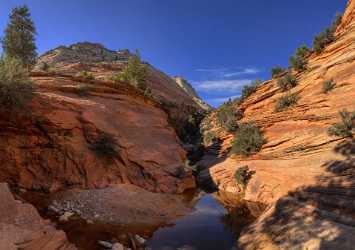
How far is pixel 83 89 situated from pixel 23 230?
17.2m

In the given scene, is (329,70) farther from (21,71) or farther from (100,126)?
(21,71)

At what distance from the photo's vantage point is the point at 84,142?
1830cm

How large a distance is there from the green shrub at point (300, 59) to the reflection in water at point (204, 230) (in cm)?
2071

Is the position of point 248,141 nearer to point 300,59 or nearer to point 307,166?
point 307,166

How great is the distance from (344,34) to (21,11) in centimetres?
3834

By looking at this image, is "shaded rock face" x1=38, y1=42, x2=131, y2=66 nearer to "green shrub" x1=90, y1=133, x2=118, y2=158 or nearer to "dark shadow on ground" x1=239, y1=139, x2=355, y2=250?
"green shrub" x1=90, y1=133, x2=118, y2=158

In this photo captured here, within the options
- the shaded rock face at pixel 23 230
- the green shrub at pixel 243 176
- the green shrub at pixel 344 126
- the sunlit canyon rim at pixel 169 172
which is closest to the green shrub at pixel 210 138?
the sunlit canyon rim at pixel 169 172

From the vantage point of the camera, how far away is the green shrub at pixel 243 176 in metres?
19.3

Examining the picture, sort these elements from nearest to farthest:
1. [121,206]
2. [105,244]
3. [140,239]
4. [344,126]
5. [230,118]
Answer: [105,244]
[140,239]
[121,206]
[344,126]
[230,118]

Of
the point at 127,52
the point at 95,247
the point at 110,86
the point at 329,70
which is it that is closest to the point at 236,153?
the point at 329,70

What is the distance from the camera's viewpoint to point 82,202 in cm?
1375

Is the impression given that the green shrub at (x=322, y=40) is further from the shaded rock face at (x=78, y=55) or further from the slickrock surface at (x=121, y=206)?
the shaded rock face at (x=78, y=55)

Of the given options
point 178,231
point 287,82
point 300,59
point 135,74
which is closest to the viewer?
point 178,231

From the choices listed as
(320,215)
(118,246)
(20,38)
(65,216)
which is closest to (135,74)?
(20,38)
